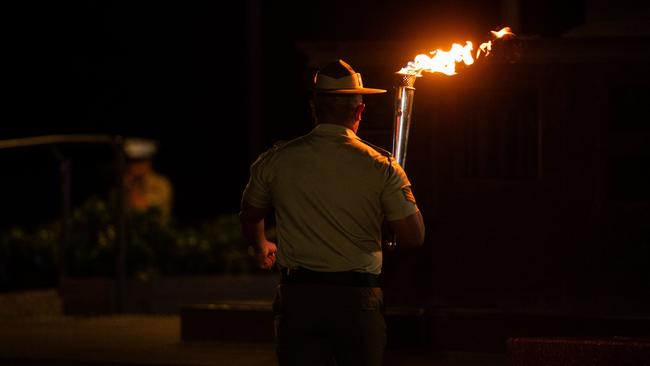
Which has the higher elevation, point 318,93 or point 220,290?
point 318,93

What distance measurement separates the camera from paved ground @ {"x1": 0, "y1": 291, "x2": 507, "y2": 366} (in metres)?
11.7

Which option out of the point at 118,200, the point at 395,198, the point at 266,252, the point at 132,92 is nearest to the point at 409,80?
the point at 266,252

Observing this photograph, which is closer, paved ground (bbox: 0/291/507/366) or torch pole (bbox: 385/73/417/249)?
torch pole (bbox: 385/73/417/249)

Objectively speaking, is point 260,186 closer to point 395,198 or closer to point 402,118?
point 395,198

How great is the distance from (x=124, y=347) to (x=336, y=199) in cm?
731

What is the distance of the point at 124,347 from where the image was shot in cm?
1281

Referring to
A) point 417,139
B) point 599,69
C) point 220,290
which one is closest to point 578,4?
point 599,69

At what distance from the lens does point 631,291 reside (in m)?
12.6

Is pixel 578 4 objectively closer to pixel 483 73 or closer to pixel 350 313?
pixel 483 73

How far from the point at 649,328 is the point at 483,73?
8.64ft

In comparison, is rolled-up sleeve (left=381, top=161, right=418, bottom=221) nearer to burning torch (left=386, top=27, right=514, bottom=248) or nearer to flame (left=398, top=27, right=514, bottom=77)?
burning torch (left=386, top=27, right=514, bottom=248)

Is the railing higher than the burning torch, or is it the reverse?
the burning torch

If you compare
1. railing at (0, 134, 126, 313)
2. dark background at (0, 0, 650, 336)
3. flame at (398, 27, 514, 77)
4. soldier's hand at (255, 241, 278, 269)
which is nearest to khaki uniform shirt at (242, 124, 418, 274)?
soldier's hand at (255, 241, 278, 269)

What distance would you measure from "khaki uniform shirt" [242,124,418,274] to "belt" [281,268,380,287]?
0.07ft
